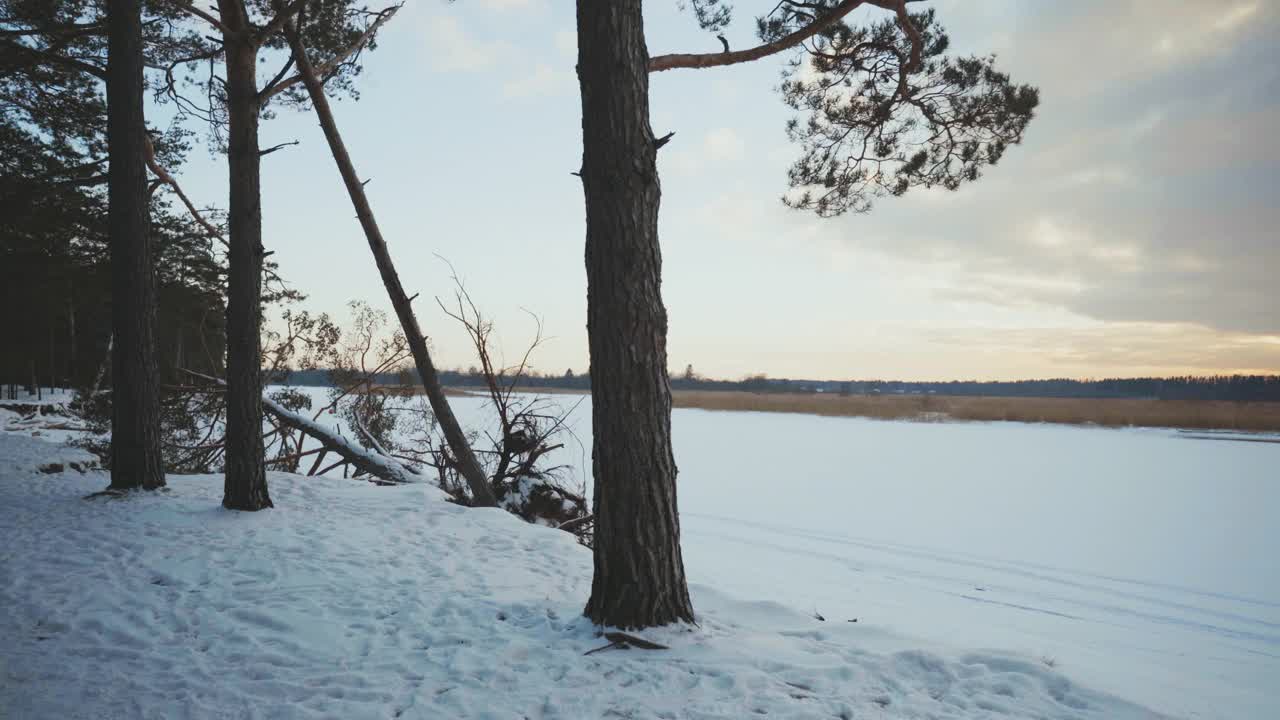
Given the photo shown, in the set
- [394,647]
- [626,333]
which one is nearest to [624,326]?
[626,333]

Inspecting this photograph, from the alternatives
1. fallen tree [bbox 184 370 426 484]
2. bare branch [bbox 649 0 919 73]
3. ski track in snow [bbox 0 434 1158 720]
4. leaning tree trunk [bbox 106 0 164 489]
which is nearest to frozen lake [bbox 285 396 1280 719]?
ski track in snow [bbox 0 434 1158 720]

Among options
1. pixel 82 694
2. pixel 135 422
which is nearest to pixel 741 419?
pixel 135 422

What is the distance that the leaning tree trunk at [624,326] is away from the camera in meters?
3.35

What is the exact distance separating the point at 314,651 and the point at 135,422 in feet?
14.0

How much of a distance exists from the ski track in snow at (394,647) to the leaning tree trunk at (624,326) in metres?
0.33

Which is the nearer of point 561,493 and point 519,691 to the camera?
point 519,691

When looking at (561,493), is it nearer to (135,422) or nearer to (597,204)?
(135,422)

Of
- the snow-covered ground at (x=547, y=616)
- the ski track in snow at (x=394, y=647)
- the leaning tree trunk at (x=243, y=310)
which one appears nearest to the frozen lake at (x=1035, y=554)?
the snow-covered ground at (x=547, y=616)

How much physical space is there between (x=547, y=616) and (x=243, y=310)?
389cm

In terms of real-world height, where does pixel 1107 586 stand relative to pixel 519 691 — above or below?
below

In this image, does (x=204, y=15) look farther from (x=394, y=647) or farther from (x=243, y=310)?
(x=394, y=647)

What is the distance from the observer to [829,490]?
1580 cm

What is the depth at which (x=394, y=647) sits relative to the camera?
10.4 ft

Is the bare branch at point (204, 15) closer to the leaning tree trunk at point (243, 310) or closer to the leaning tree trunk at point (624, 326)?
the leaning tree trunk at point (243, 310)
